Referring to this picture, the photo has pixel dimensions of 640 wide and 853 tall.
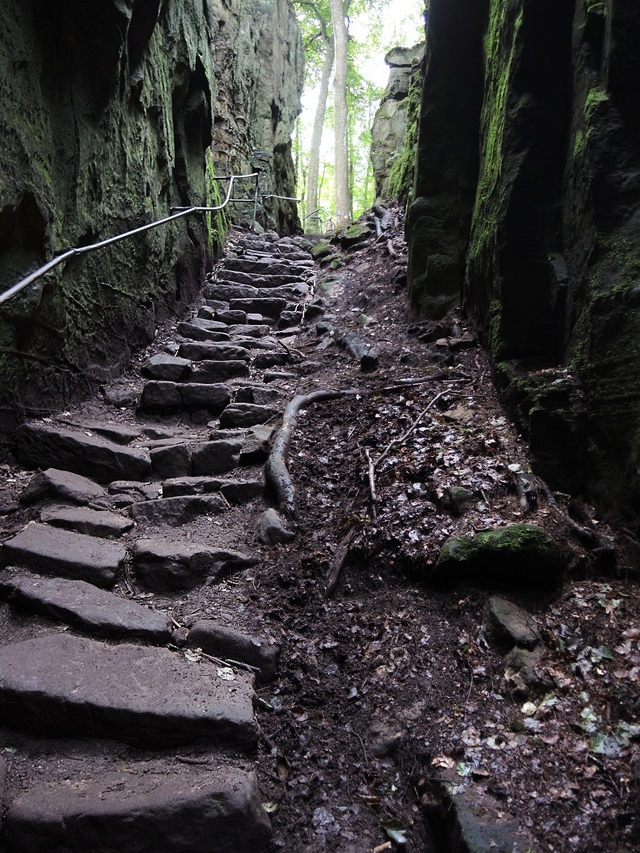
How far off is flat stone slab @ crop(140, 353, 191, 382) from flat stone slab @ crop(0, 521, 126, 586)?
3.11 metres

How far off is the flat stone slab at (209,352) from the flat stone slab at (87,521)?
347 cm

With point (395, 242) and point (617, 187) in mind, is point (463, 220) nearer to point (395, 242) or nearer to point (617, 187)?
point (617, 187)

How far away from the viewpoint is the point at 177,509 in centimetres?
400

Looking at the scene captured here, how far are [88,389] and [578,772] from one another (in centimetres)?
507

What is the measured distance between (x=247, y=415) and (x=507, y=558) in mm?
3218

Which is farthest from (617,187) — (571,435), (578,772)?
(578,772)

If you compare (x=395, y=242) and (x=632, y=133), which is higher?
(x=395, y=242)

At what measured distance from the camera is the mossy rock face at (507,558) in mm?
2963

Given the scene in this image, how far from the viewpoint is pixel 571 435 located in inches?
137

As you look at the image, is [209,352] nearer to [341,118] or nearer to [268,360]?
[268,360]

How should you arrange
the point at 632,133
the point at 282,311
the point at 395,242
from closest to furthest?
the point at 632,133 → the point at 282,311 → the point at 395,242

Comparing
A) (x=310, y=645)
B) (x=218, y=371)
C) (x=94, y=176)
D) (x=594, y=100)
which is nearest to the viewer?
(x=310, y=645)

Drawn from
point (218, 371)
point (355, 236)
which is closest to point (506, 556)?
point (218, 371)

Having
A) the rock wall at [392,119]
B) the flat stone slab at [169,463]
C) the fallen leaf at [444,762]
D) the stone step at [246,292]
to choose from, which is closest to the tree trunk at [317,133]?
the rock wall at [392,119]
